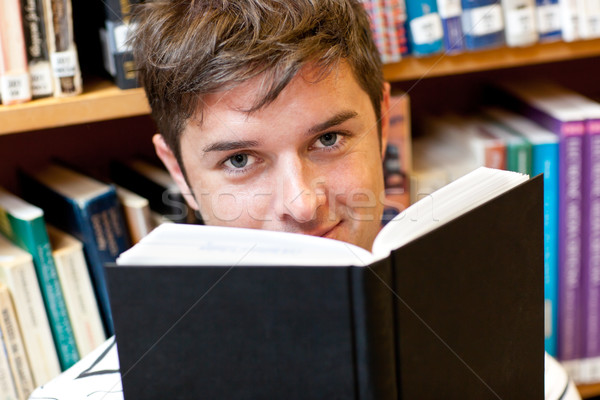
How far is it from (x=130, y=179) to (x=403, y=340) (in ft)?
2.16

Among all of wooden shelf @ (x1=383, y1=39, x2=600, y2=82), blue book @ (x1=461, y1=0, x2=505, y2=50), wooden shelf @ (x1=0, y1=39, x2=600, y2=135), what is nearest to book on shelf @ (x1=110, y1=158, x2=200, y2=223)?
wooden shelf @ (x1=0, y1=39, x2=600, y2=135)

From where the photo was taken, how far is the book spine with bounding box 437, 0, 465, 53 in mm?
927

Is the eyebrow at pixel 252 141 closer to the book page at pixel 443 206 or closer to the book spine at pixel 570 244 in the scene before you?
the book page at pixel 443 206

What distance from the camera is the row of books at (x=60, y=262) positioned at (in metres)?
0.88

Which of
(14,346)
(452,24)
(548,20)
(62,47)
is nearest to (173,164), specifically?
(62,47)

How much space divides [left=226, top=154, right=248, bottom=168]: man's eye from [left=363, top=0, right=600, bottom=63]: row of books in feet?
0.90

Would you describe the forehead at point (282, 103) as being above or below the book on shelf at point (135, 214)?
above

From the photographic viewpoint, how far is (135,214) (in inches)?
37.4

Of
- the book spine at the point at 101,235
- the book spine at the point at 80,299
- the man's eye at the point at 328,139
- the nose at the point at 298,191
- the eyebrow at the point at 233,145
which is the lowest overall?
the book spine at the point at 80,299

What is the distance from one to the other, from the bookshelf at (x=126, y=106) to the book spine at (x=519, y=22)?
0.02m

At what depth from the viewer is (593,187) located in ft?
3.38

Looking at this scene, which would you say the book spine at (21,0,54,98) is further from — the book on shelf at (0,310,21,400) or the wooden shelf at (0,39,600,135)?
the book on shelf at (0,310,21,400)

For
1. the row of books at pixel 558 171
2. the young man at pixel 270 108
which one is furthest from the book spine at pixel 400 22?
the row of books at pixel 558 171

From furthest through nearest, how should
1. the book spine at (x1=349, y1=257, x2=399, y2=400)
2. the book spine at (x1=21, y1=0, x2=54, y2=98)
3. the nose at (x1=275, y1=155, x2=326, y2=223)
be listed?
1. the book spine at (x1=21, y1=0, x2=54, y2=98)
2. the nose at (x1=275, y1=155, x2=326, y2=223)
3. the book spine at (x1=349, y1=257, x2=399, y2=400)
